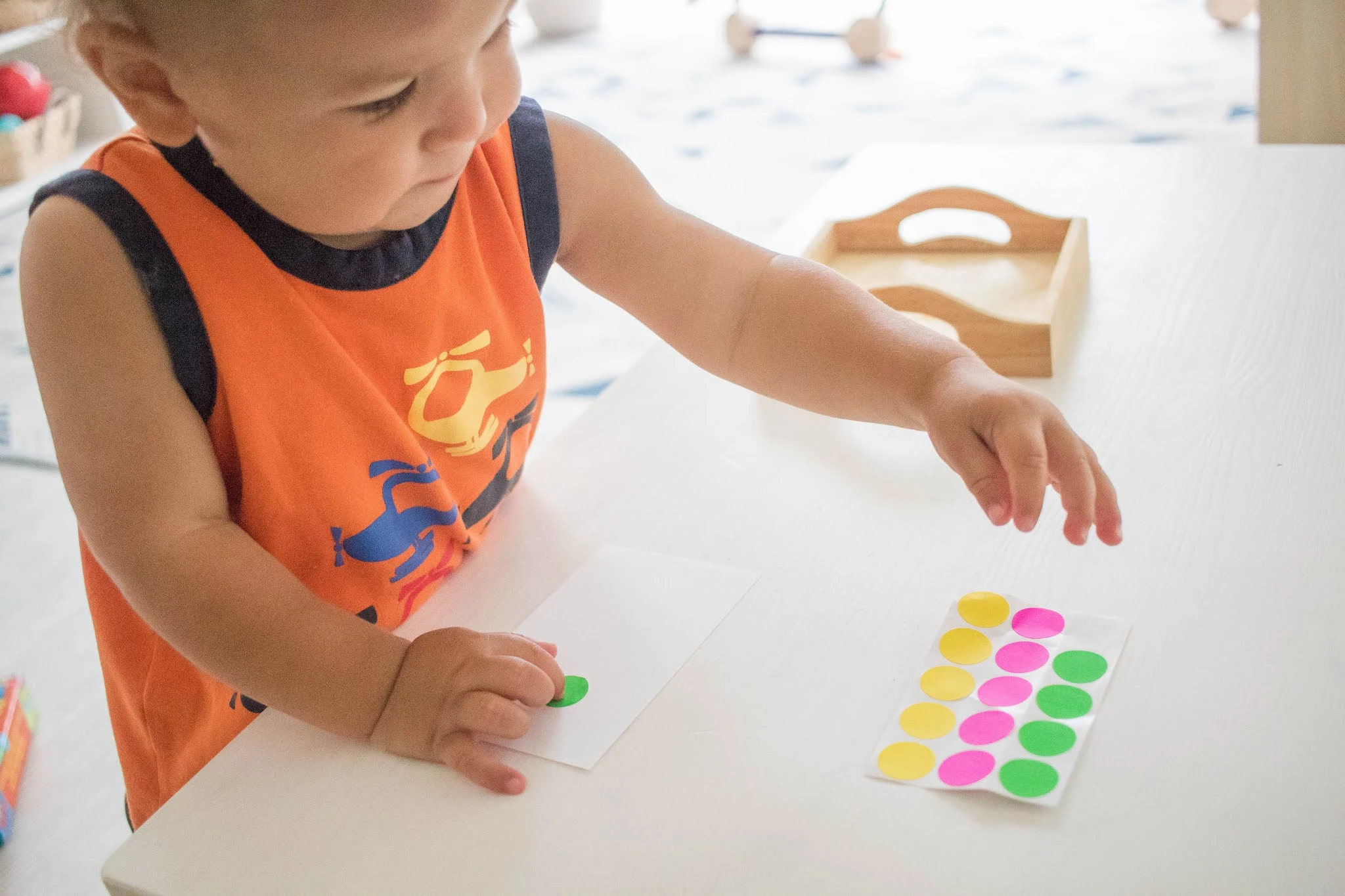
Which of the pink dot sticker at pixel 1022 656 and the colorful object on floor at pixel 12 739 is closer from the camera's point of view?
the pink dot sticker at pixel 1022 656

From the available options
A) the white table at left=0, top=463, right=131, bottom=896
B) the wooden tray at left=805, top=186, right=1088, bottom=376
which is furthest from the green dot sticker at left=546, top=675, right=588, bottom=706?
the white table at left=0, top=463, right=131, bottom=896

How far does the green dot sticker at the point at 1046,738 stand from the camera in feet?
1.67

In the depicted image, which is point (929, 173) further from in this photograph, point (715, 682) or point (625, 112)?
point (625, 112)

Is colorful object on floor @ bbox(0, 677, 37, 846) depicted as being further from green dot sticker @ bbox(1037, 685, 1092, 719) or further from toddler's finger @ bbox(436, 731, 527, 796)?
green dot sticker @ bbox(1037, 685, 1092, 719)

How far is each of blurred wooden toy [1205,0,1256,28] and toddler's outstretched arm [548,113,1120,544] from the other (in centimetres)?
264

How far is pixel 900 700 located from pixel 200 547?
323 mm

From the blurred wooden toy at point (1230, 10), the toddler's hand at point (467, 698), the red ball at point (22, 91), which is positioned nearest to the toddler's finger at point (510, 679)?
the toddler's hand at point (467, 698)

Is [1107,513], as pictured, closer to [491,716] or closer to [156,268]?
[491,716]

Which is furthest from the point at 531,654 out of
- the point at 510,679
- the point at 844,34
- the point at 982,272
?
the point at 844,34

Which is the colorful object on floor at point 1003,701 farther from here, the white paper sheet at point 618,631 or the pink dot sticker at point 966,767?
the white paper sheet at point 618,631

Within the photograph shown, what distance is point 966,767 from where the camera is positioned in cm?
51

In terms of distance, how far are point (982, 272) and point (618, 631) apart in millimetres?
483

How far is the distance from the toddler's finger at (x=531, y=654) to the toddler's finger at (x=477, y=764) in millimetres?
42

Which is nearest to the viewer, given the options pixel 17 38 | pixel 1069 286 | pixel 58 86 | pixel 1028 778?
pixel 1028 778
